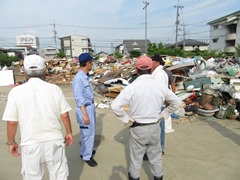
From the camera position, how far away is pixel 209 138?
158 inches

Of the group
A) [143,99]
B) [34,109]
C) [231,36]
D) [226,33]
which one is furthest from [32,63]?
[226,33]

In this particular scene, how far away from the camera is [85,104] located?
277cm

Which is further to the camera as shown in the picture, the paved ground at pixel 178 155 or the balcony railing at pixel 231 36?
the balcony railing at pixel 231 36

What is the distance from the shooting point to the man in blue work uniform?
2639mm

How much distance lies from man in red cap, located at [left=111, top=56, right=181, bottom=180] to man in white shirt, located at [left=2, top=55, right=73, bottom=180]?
2.19ft

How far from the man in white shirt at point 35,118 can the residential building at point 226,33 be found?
30.1m

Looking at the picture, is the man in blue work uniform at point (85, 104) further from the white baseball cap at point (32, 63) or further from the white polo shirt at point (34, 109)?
the white baseball cap at point (32, 63)

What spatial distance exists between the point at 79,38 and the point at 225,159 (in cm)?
5581

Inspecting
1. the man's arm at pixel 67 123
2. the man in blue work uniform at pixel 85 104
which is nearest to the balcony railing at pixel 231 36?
the man in blue work uniform at pixel 85 104

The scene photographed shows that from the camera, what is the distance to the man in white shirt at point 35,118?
62.5 inches

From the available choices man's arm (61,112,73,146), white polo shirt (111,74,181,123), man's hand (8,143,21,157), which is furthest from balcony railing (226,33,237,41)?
man's hand (8,143,21,157)

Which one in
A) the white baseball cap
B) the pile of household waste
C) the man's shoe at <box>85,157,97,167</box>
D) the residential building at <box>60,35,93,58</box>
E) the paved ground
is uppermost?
the residential building at <box>60,35,93,58</box>

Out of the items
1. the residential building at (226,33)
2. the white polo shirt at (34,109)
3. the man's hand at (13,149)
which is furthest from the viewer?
the residential building at (226,33)

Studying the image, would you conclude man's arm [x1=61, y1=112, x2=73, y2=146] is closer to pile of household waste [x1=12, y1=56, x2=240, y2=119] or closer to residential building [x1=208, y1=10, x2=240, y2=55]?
pile of household waste [x1=12, y1=56, x2=240, y2=119]
